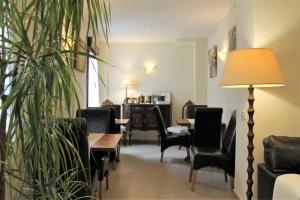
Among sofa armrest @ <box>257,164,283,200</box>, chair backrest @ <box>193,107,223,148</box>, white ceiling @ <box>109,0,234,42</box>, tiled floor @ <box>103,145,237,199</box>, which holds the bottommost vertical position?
tiled floor @ <box>103,145,237,199</box>

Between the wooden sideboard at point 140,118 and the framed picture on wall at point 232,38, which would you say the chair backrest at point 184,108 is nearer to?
the wooden sideboard at point 140,118

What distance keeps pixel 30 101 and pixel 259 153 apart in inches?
97.2

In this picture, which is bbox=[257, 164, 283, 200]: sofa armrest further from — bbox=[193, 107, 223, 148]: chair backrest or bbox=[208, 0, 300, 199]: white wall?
bbox=[193, 107, 223, 148]: chair backrest

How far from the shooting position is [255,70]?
99.0 inches

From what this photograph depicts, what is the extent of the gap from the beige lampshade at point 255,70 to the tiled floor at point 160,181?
1.63 meters

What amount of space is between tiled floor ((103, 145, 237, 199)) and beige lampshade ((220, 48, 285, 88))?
1625 mm

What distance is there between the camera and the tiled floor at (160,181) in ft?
11.8

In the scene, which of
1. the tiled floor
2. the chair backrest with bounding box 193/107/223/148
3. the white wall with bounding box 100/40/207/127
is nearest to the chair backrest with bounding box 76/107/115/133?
the tiled floor

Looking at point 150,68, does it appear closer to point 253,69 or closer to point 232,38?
point 232,38

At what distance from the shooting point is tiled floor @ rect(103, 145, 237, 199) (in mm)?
3592

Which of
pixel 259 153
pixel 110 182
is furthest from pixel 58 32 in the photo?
pixel 110 182

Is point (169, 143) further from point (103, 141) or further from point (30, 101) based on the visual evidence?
point (30, 101)

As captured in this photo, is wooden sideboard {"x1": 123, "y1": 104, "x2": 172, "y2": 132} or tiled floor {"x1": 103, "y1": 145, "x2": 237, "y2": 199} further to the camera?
wooden sideboard {"x1": 123, "y1": 104, "x2": 172, "y2": 132}

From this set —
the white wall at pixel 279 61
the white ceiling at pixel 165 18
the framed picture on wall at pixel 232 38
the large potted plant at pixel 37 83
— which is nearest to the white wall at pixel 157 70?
the white ceiling at pixel 165 18
